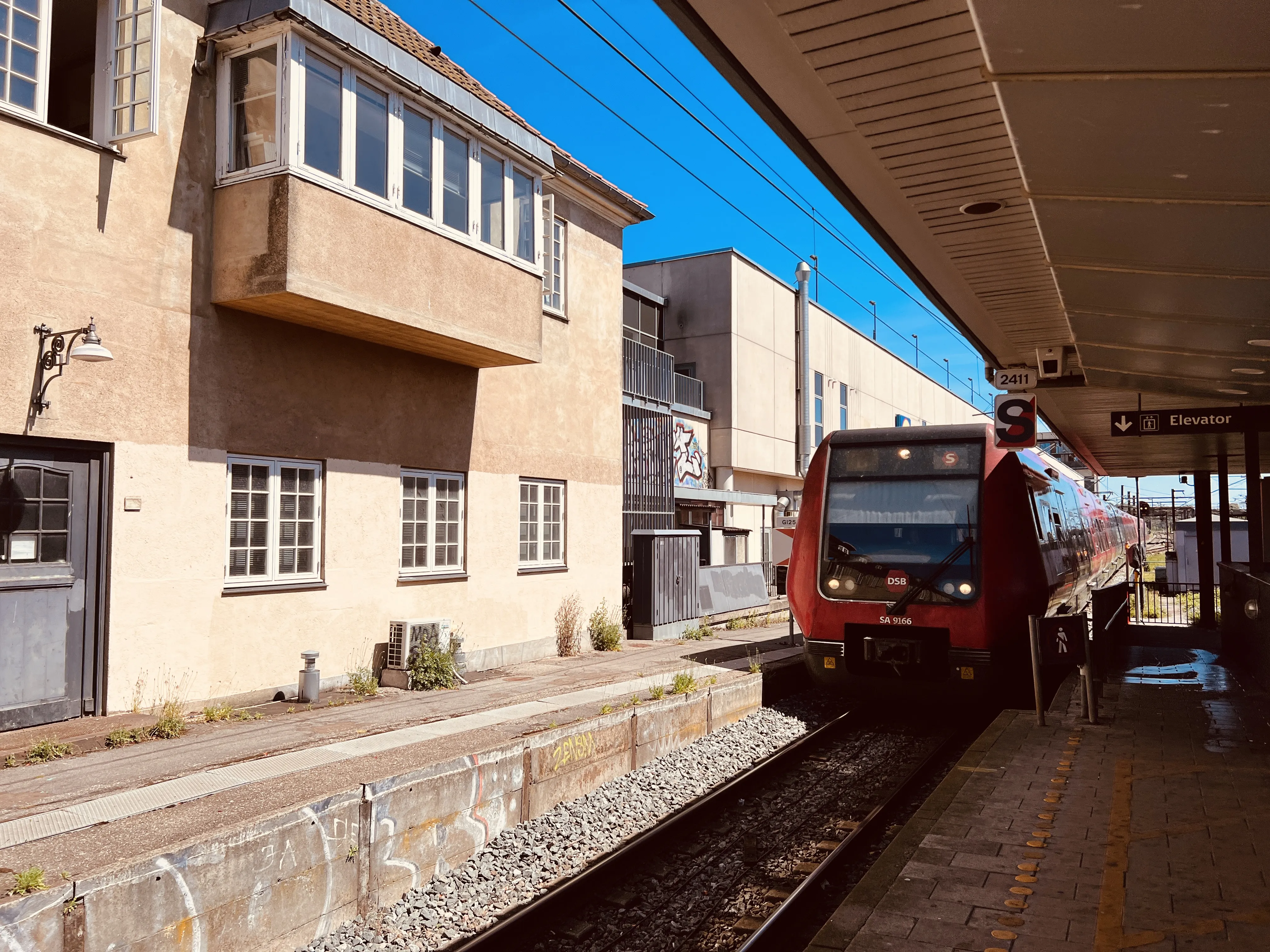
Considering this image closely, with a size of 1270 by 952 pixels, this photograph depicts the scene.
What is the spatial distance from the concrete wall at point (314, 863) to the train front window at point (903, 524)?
3.34 meters

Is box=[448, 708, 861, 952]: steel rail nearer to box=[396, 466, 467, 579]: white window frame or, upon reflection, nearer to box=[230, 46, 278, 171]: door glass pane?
box=[396, 466, 467, 579]: white window frame

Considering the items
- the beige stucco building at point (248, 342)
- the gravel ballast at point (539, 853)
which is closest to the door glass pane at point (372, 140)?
the beige stucco building at point (248, 342)

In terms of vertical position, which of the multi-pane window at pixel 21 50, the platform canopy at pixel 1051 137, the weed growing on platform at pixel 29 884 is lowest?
the weed growing on platform at pixel 29 884

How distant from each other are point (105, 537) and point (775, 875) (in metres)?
6.32

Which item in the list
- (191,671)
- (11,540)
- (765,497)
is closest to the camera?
Answer: (11,540)

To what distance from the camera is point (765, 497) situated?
25.5 meters

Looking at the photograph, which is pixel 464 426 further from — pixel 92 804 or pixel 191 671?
pixel 92 804

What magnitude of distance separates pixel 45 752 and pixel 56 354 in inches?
126

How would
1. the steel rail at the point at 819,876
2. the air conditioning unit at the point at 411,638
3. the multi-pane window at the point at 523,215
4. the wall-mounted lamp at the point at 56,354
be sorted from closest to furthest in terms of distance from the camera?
the steel rail at the point at 819,876, the wall-mounted lamp at the point at 56,354, the air conditioning unit at the point at 411,638, the multi-pane window at the point at 523,215

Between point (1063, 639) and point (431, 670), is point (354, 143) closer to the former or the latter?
point (431, 670)

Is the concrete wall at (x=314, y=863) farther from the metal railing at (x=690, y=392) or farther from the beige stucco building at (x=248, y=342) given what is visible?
the metal railing at (x=690, y=392)

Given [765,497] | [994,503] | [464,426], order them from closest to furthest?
[994,503] → [464,426] → [765,497]

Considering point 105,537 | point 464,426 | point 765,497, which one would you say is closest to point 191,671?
point 105,537

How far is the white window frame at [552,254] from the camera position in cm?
1438
